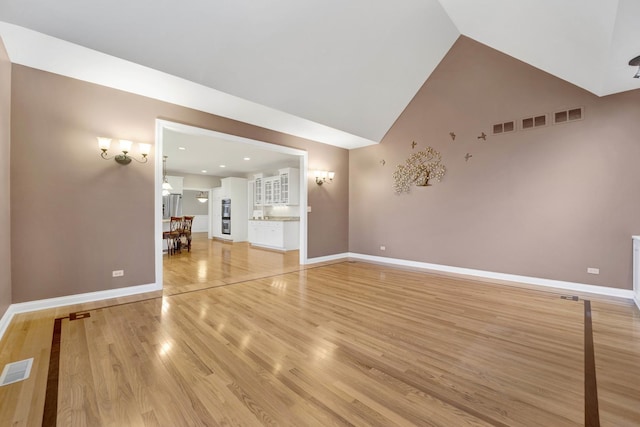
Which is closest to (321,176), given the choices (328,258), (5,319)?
(328,258)

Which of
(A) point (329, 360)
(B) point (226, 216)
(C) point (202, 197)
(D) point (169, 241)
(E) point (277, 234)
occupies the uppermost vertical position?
(C) point (202, 197)

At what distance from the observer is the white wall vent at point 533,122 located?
13.6 ft

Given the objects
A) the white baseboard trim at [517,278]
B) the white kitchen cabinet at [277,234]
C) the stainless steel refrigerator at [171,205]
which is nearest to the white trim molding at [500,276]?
the white baseboard trim at [517,278]

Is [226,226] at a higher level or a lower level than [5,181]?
lower

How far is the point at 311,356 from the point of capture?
2.11m

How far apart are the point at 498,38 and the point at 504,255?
3.31 meters

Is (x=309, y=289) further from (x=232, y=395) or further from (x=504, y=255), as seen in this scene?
(x=504, y=255)

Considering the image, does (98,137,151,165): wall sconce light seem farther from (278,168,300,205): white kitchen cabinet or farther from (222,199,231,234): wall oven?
(222,199,231,234): wall oven

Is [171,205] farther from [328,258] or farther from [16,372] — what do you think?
[16,372]

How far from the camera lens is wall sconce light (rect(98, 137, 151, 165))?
336 cm

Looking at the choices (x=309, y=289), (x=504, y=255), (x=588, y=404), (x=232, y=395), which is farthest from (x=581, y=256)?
(x=232, y=395)

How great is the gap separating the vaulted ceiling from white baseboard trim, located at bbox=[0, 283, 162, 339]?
8.78ft

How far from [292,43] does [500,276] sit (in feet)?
15.8

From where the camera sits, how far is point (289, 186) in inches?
327
